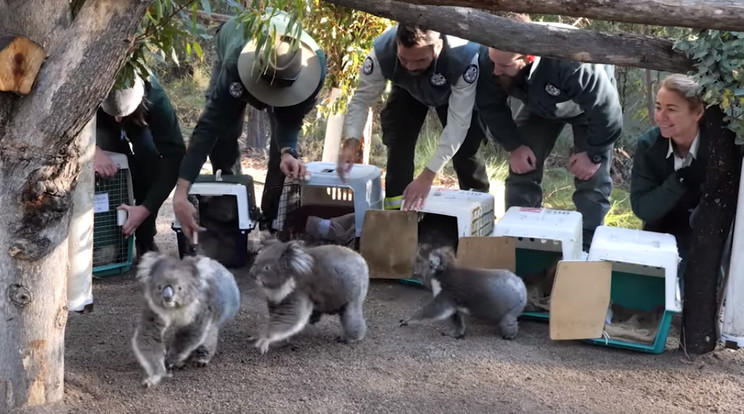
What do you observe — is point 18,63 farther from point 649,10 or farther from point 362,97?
point 362,97

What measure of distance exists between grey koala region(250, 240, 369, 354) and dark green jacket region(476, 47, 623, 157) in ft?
5.23

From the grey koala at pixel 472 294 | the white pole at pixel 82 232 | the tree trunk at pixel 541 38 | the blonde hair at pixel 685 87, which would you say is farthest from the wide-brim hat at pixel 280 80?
the blonde hair at pixel 685 87

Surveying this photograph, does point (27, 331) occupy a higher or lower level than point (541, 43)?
lower

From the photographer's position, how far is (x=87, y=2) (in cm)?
267

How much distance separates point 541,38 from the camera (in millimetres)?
3568

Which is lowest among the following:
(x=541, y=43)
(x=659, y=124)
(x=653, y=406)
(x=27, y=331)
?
(x=653, y=406)

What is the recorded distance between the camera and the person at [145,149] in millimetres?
4910

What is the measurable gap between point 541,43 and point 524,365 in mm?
1532

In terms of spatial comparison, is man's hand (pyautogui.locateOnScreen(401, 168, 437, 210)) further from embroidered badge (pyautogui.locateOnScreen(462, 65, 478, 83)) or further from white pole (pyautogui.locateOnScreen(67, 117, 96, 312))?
white pole (pyautogui.locateOnScreen(67, 117, 96, 312))

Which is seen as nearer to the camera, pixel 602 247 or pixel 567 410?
pixel 567 410

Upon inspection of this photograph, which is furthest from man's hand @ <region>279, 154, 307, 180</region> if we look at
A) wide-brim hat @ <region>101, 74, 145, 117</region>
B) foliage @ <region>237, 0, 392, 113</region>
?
foliage @ <region>237, 0, 392, 113</region>

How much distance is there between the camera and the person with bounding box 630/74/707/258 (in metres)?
4.09

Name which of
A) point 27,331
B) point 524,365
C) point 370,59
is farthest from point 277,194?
point 27,331

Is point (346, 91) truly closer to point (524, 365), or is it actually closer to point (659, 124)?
point (659, 124)
